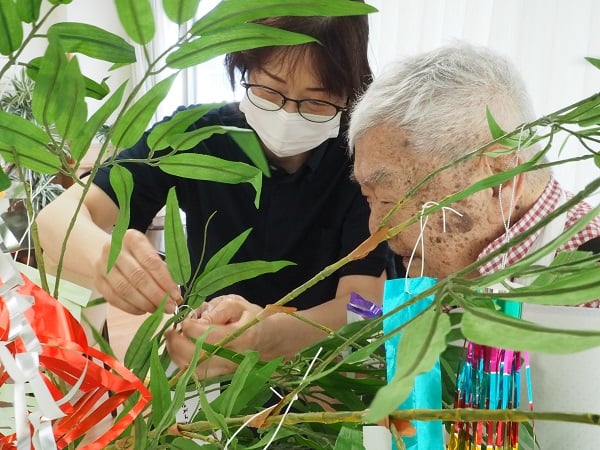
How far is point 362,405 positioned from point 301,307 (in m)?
1.02

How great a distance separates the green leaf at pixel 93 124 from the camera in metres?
0.36

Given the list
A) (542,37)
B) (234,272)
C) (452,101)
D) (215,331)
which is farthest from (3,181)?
(542,37)

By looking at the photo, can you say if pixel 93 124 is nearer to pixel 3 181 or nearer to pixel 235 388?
pixel 3 181

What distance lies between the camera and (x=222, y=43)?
35 cm

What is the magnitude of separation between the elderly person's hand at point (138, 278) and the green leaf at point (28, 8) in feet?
1.76

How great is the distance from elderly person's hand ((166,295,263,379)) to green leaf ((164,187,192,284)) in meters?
0.05

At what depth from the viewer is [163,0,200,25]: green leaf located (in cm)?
33

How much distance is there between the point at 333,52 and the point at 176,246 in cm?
80

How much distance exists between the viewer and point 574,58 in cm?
226

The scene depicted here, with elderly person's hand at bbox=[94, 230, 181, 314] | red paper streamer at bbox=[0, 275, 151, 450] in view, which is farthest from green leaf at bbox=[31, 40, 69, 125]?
elderly person's hand at bbox=[94, 230, 181, 314]

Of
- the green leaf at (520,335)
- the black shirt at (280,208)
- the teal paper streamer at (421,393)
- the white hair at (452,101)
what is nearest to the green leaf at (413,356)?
the green leaf at (520,335)

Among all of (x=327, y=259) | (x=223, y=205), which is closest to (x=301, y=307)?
(x=327, y=259)

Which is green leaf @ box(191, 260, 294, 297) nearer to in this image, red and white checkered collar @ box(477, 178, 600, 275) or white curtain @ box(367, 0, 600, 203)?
red and white checkered collar @ box(477, 178, 600, 275)

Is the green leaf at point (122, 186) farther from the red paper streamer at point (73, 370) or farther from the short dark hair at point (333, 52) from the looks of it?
the short dark hair at point (333, 52)
